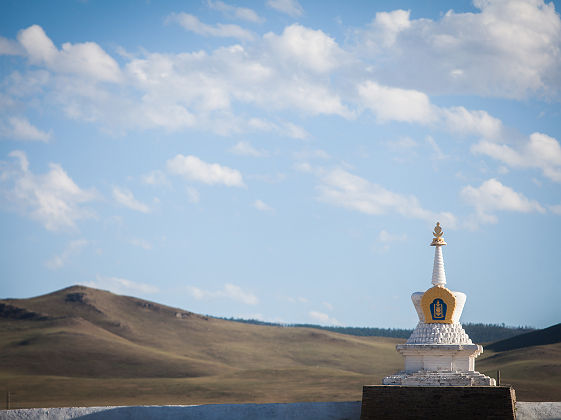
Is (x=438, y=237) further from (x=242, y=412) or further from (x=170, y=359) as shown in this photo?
(x=170, y=359)

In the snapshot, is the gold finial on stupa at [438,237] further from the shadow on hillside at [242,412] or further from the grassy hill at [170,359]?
the grassy hill at [170,359]

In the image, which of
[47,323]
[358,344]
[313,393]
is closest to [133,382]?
[313,393]

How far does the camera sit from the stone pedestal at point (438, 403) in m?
24.5

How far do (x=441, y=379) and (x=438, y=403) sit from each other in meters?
1.09

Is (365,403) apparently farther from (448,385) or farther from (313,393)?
(313,393)

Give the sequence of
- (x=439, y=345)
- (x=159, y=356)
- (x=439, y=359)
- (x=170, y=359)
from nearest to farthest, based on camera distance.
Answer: (x=439, y=345) → (x=439, y=359) → (x=170, y=359) → (x=159, y=356)

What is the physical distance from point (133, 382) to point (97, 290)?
51465 millimetres

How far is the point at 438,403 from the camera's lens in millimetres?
24969

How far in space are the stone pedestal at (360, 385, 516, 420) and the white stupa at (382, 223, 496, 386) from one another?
0.77 meters

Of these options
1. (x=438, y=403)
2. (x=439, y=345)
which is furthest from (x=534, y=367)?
(x=438, y=403)

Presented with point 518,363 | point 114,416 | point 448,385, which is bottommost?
point 114,416

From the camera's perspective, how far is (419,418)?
2497cm

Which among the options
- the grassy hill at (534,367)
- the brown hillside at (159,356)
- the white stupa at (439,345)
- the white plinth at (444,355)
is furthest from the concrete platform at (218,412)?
the brown hillside at (159,356)

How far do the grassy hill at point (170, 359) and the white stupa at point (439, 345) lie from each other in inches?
1256
